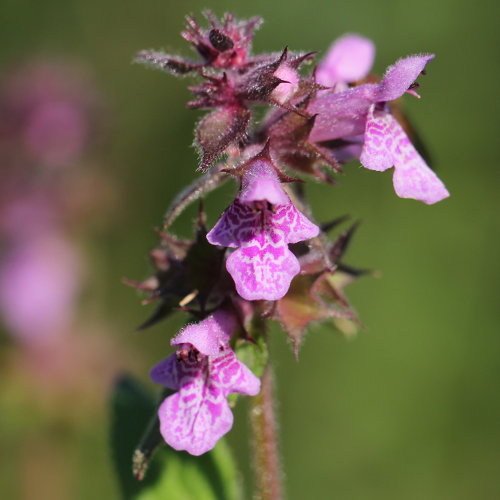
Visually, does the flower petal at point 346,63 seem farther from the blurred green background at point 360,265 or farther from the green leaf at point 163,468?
the blurred green background at point 360,265

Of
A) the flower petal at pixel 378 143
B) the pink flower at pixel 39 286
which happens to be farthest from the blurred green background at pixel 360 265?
the flower petal at pixel 378 143

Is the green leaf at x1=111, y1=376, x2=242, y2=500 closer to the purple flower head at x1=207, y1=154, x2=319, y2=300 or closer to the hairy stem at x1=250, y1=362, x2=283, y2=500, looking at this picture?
the hairy stem at x1=250, y1=362, x2=283, y2=500

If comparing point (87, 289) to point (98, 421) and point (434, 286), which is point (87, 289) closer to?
point (98, 421)

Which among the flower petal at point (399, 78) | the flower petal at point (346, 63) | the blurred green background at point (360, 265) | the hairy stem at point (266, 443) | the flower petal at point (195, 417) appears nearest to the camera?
the flower petal at point (195, 417)

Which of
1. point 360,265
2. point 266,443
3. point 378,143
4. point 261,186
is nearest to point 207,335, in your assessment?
point 261,186

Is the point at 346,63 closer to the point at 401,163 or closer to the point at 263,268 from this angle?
the point at 401,163

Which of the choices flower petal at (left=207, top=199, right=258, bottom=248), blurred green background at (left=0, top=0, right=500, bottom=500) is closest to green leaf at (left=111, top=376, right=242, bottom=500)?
flower petal at (left=207, top=199, right=258, bottom=248)
